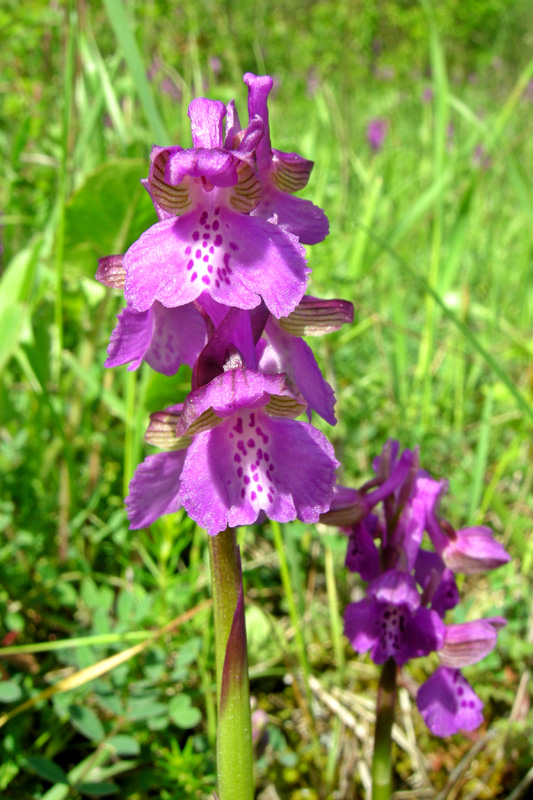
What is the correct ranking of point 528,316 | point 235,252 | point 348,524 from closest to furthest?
point 235,252 → point 348,524 → point 528,316

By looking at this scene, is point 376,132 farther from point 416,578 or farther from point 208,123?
point 208,123

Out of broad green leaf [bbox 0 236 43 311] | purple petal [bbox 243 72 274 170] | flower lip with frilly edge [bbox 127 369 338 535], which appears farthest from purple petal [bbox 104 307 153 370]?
broad green leaf [bbox 0 236 43 311]

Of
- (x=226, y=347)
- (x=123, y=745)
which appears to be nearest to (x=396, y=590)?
(x=226, y=347)

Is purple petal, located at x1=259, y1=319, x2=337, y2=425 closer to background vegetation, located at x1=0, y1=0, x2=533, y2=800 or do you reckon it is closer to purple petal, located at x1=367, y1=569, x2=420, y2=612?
purple petal, located at x1=367, y1=569, x2=420, y2=612

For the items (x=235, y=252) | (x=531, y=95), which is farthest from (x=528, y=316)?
(x=531, y=95)

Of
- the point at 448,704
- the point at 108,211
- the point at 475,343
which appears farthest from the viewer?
the point at 108,211

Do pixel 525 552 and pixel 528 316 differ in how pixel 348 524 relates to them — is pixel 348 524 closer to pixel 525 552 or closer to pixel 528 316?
pixel 525 552

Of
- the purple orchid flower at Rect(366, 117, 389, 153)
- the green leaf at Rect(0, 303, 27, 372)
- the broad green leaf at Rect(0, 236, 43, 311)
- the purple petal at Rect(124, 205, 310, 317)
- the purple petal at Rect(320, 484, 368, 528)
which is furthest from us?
the purple orchid flower at Rect(366, 117, 389, 153)
